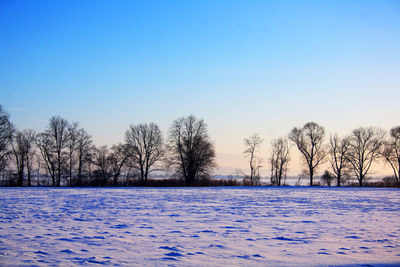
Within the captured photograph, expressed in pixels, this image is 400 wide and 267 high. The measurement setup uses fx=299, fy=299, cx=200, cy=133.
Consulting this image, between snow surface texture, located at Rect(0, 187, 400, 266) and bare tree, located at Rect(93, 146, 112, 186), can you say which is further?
bare tree, located at Rect(93, 146, 112, 186)

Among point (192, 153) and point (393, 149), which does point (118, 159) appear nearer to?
point (192, 153)

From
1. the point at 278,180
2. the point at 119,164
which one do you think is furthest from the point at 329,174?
the point at 119,164

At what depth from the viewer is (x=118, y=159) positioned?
61906mm

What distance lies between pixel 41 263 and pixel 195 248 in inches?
142

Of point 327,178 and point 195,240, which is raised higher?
point 195,240

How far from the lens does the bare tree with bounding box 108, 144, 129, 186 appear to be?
59.5 m

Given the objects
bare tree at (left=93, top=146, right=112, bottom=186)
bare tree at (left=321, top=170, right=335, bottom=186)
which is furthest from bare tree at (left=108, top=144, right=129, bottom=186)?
bare tree at (left=321, top=170, right=335, bottom=186)

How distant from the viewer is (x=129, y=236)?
9281 millimetres

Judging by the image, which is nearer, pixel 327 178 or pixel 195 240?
pixel 195 240

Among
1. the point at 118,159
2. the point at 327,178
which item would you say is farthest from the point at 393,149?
the point at 118,159

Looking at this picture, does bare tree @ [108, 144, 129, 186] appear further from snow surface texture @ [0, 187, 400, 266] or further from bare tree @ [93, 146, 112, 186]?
snow surface texture @ [0, 187, 400, 266]

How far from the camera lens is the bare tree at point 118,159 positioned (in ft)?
195

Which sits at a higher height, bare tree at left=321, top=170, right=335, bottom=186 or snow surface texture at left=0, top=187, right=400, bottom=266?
snow surface texture at left=0, top=187, right=400, bottom=266

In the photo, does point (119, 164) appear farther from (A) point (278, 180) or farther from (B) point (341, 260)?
(B) point (341, 260)
